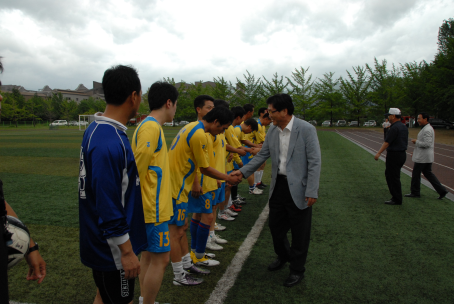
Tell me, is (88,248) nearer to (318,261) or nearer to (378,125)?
(318,261)

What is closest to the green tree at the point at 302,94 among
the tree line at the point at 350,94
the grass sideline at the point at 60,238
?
the tree line at the point at 350,94

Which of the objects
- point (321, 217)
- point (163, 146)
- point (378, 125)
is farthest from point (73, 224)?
point (378, 125)

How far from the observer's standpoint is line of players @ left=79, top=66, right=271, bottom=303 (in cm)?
164

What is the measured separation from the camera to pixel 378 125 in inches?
2090

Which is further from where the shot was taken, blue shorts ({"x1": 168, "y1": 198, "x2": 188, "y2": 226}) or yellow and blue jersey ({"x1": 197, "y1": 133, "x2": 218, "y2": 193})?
yellow and blue jersey ({"x1": 197, "y1": 133, "x2": 218, "y2": 193})

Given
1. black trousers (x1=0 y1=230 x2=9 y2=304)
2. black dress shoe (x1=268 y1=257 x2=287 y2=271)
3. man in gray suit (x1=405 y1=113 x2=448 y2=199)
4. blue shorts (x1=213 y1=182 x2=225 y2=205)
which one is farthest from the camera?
man in gray suit (x1=405 y1=113 x2=448 y2=199)

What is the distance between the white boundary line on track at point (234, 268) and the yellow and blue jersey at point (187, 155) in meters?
1.01

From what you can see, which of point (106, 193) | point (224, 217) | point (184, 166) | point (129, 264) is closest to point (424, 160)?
point (224, 217)

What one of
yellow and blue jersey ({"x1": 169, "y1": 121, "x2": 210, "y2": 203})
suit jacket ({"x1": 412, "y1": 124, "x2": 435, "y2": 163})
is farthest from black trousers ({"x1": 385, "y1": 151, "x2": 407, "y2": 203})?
yellow and blue jersey ({"x1": 169, "y1": 121, "x2": 210, "y2": 203})

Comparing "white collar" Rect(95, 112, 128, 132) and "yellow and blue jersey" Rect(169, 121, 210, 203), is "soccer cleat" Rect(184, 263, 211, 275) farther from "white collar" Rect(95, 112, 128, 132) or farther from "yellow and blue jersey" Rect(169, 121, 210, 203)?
"white collar" Rect(95, 112, 128, 132)

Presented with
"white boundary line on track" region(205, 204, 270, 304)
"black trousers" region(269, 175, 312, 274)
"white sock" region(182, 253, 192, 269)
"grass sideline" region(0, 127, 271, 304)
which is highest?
"black trousers" region(269, 175, 312, 274)

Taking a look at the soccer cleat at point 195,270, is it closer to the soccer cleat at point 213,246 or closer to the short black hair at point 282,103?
the soccer cleat at point 213,246

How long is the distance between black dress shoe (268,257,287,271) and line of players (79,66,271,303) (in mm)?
804

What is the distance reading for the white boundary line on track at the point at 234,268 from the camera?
302 cm
